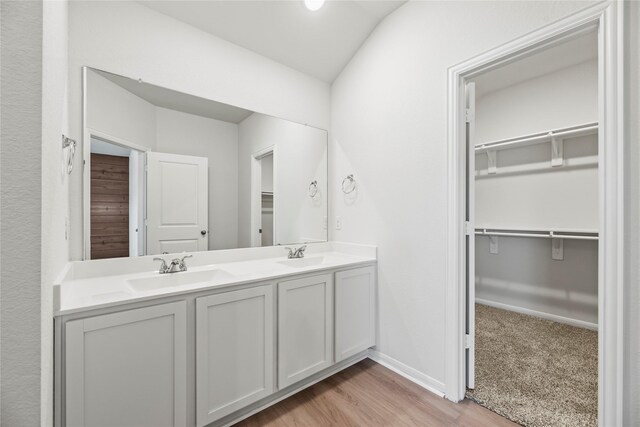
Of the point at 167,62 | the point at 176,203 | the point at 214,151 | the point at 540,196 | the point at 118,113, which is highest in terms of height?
the point at 167,62

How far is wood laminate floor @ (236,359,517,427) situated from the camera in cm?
162

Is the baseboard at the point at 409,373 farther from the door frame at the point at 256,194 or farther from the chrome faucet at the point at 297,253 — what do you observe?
the door frame at the point at 256,194

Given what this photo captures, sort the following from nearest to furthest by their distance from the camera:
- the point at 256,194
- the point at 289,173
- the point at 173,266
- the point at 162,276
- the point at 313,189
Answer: the point at 162,276 → the point at 173,266 → the point at 256,194 → the point at 289,173 → the point at 313,189

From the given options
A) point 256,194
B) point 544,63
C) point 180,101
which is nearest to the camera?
point 180,101

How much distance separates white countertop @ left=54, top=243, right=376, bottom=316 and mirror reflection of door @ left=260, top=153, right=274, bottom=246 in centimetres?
12

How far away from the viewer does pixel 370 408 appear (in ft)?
5.70

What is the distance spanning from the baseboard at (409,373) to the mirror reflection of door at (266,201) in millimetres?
1278

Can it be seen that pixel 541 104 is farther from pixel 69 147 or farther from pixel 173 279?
pixel 69 147

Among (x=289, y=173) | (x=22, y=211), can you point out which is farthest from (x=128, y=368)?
(x=289, y=173)

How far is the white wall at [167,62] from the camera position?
157 centimetres

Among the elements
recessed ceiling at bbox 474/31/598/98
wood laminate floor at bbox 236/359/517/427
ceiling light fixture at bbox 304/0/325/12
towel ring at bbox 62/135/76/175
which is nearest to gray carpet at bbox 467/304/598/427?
wood laminate floor at bbox 236/359/517/427

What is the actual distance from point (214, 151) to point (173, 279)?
37.3 inches

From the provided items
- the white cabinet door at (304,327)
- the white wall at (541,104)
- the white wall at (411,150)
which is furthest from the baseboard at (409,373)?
the white wall at (541,104)

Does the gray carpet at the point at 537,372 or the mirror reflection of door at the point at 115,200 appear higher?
the mirror reflection of door at the point at 115,200
